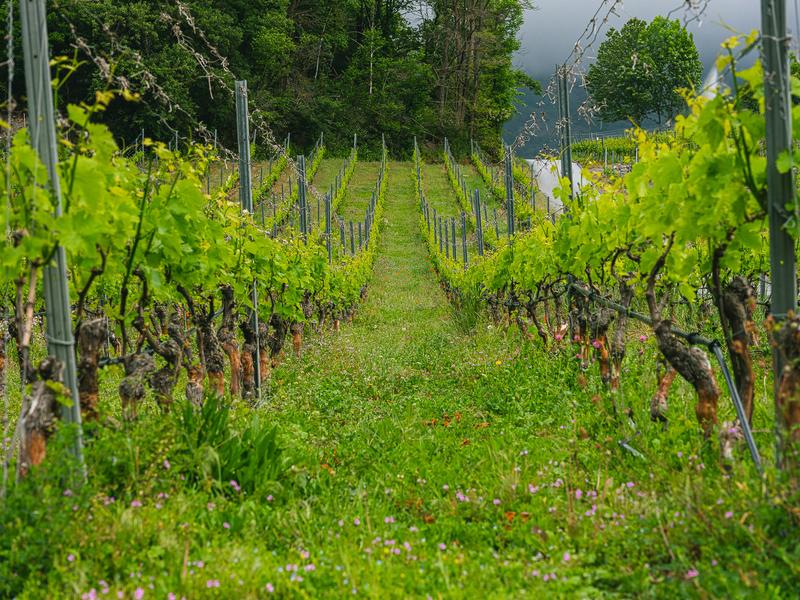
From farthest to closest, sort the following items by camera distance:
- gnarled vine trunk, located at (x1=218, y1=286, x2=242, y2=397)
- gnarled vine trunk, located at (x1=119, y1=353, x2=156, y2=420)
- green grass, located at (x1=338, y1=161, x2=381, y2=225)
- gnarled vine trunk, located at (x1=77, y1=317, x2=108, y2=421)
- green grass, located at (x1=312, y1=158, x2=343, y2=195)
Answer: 1. green grass, located at (x1=312, y1=158, x2=343, y2=195)
2. green grass, located at (x1=338, y1=161, x2=381, y2=225)
3. gnarled vine trunk, located at (x1=218, y1=286, x2=242, y2=397)
4. gnarled vine trunk, located at (x1=119, y1=353, x2=156, y2=420)
5. gnarled vine trunk, located at (x1=77, y1=317, x2=108, y2=421)

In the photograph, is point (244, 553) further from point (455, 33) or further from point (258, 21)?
point (455, 33)

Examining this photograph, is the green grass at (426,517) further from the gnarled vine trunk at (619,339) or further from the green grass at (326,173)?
the green grass at (326,173)

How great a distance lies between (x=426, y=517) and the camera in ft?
10.6

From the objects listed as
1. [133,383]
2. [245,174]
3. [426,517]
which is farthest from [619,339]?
[245,174]

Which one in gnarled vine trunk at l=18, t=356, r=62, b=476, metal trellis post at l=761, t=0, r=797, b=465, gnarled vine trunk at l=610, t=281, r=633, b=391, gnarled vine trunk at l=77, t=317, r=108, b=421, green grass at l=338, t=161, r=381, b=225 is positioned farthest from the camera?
green grass at l=338, t=161, r=381, b=225

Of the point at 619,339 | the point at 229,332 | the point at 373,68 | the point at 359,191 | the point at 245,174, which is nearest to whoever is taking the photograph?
the point at 619,339

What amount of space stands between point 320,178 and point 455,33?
61.3 ft

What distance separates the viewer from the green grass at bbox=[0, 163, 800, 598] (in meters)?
2.33

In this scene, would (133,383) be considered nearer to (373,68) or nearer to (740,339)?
(740,339)

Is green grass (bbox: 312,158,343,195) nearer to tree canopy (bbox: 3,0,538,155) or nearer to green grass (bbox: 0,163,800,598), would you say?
tree canopy (bbox: 3,0,538,155)

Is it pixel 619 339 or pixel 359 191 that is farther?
pixel 359 191

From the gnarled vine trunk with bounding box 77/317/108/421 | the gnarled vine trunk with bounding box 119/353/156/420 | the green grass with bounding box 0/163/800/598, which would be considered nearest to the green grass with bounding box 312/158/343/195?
the green grass with bounding box 0/163/800/598

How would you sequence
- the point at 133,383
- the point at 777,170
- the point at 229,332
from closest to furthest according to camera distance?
the point at 777,170
the point at 133,383
the point at 229,332

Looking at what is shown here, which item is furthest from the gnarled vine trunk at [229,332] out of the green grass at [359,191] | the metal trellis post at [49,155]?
the green grass at [359,191]
